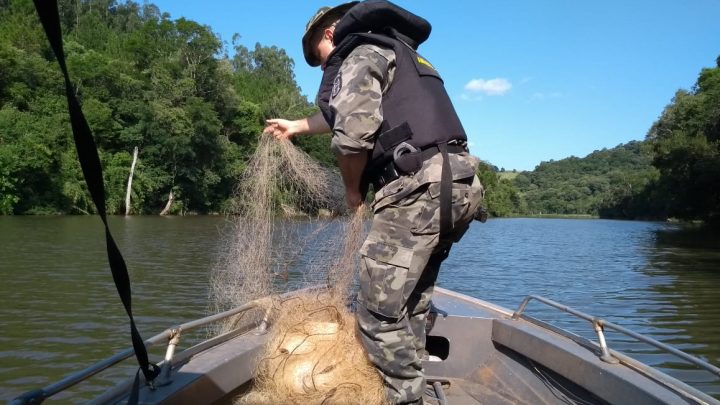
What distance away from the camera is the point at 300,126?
3.87 metres

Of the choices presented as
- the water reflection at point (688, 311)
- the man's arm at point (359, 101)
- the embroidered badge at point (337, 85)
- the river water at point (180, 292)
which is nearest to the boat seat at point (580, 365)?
the man's arm at point (359, 101)

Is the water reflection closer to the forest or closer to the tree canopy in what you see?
the forest

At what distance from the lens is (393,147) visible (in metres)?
2.98

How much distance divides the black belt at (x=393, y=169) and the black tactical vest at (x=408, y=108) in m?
0.02

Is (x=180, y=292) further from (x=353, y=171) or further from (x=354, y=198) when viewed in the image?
(x=353, y=171)

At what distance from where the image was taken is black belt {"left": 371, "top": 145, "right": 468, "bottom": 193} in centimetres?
294

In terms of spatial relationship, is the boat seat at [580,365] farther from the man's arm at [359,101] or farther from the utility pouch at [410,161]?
the man's arm at [359,101]

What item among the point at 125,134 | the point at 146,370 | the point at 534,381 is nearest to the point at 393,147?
the point at 146,370

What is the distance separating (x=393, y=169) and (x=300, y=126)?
3.46 ft

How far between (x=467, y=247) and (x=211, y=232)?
1347 cm

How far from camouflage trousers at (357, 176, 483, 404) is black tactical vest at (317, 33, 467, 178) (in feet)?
0.83

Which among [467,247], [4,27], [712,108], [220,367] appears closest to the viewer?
[220,367]

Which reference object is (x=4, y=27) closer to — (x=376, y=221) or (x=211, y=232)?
(x=211, y=232)

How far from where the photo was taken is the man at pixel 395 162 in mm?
2885
